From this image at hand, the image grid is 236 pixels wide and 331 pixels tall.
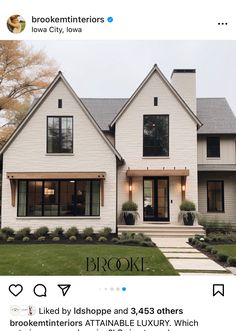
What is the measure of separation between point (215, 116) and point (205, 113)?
1.68ft

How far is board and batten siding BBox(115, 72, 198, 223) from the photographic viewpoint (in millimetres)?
12203

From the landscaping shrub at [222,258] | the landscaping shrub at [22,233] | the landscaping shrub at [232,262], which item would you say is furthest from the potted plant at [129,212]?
the landscaping shrub at [232,262]

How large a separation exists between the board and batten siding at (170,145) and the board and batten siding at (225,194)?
1.93 metres

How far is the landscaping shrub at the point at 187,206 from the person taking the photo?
11.6 m

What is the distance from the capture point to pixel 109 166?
1138 cm

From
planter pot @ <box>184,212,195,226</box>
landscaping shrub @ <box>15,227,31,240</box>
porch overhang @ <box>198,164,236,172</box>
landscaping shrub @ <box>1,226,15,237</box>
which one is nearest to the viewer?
landscaping shrub @ <box>15,227,31,240</box>

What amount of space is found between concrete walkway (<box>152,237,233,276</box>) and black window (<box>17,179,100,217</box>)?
123 inches

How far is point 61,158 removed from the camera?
11.4 m

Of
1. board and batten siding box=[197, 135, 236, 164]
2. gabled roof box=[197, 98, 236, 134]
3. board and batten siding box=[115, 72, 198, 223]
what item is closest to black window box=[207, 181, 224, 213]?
board and batten siding box=[197, 135, 236, 164]
